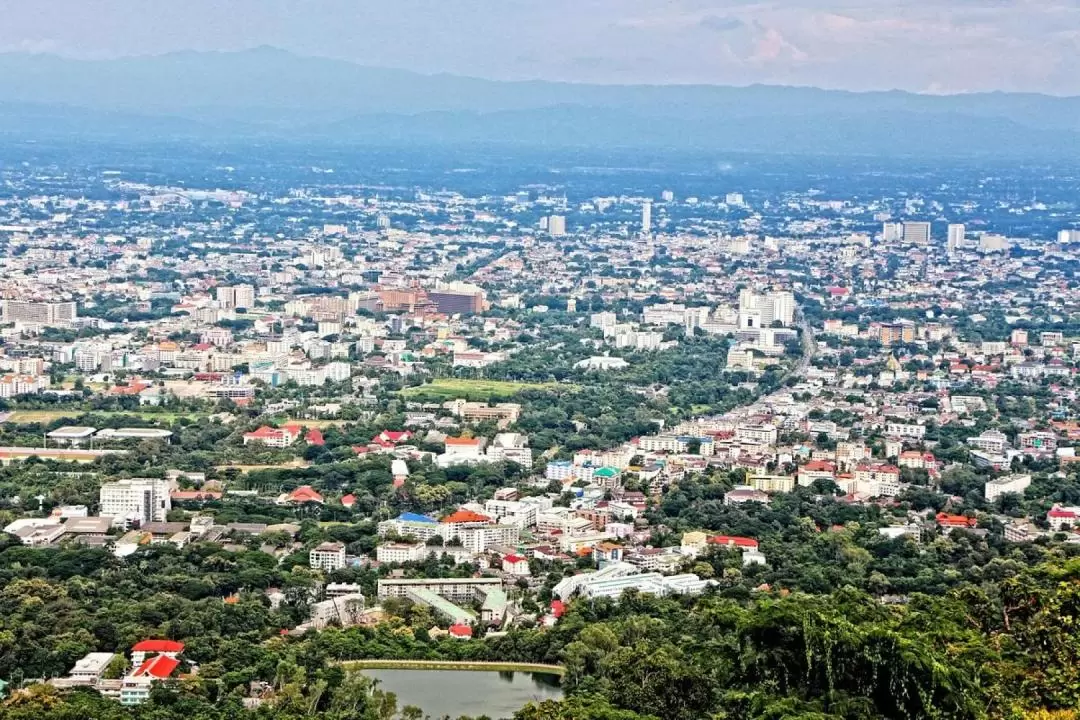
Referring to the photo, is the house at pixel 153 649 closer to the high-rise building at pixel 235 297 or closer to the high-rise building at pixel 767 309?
the high-rise building at pixel 767 309

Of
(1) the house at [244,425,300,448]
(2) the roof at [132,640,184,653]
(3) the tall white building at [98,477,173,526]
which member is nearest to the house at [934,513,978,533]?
(3) the tall white building at [98,477,173,526]

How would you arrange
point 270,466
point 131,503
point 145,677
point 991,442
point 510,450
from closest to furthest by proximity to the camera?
point 145,677, point 131,503, point 270,466, point 510,450, point 991,442

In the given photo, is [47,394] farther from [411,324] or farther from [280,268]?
[280,268]

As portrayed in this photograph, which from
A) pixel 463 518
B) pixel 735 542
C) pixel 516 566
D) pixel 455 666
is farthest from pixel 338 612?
pixel 735 542

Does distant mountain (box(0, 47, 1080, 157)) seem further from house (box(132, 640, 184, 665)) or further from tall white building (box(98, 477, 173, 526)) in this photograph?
house (box(132, 640, 184, 665))

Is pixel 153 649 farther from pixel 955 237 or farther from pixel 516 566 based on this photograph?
pixel 955 237

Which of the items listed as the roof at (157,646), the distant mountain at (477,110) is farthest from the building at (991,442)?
the distant mountain at (477,110)
